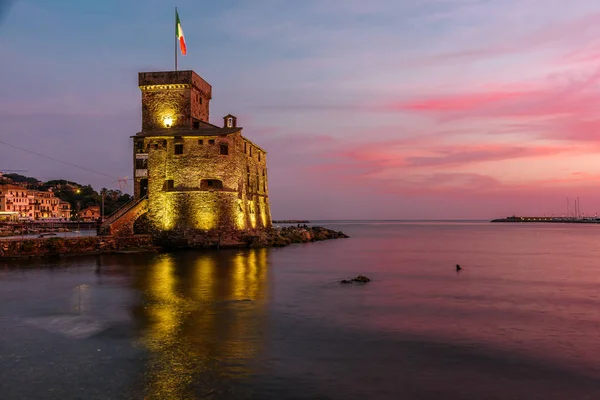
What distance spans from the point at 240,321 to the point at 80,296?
9892 mm

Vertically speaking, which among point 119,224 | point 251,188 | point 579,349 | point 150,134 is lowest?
point 579,349

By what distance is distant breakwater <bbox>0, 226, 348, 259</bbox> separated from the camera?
3809 centimetres

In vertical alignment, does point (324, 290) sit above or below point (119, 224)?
below

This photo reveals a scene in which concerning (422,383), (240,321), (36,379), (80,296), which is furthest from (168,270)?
(422,383)

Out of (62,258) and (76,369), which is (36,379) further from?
(62,258)

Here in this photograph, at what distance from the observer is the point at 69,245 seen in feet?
130

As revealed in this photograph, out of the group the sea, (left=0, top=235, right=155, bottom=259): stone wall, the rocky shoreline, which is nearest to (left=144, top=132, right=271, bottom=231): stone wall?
the rocky shoreline

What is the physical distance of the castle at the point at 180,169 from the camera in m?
45.4

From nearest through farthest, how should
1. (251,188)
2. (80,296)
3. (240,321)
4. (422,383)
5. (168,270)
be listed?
(422,383) < (240,321) < (80,296) < (168,270) < (251,188)

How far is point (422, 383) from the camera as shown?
35.6 ft

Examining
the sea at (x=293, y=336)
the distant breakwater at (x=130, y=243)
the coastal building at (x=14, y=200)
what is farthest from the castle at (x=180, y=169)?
the coastal building at (x=14, y=200)

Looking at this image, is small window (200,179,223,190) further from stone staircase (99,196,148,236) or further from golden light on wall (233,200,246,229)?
stone staircase (99,196,148,236)

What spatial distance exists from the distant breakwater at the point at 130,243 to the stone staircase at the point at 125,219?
1.20 meters

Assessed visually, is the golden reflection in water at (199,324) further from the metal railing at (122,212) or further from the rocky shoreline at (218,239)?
the metal railing at (122,212)
